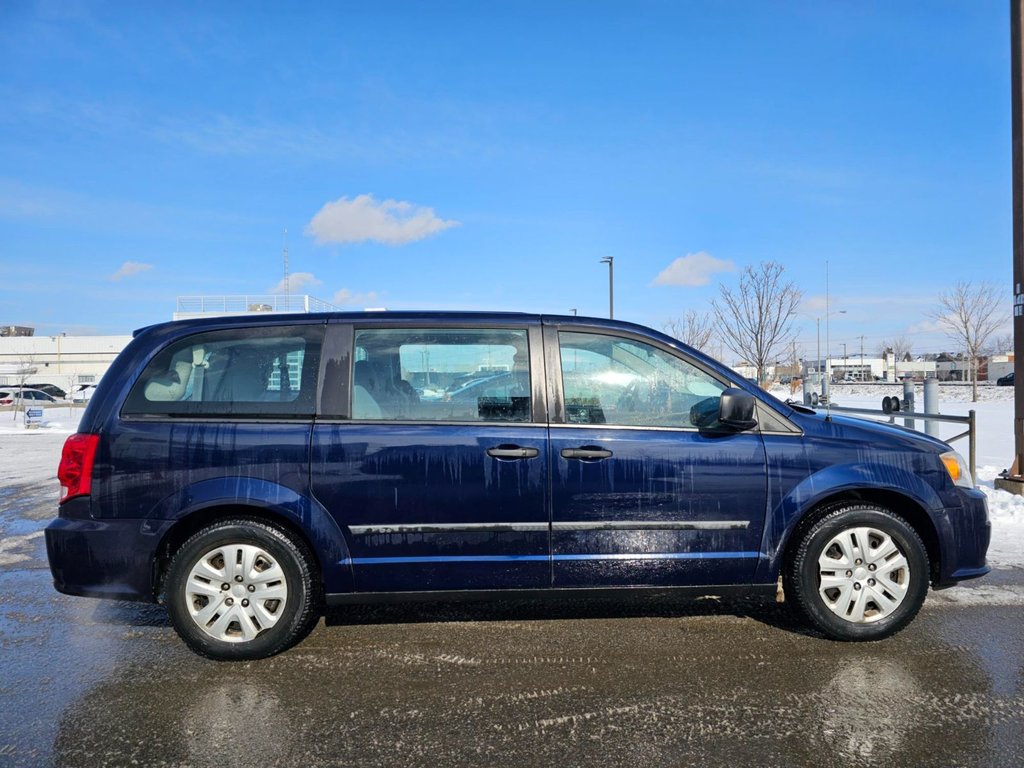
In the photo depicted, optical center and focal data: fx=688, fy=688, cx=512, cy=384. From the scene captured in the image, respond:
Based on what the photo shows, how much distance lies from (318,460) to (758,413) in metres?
2.36

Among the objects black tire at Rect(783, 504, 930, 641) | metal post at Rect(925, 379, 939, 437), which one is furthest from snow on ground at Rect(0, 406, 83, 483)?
metal post at Rect(925, 379, 939, 437)

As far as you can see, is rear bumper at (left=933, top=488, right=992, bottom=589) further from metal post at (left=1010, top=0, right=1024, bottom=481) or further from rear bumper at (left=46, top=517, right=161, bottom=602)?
metal post at (left=1010, top=0, right=1024, bottom=481)

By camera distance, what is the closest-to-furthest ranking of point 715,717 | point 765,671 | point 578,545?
point 715,717, point 765,671, point 578,545

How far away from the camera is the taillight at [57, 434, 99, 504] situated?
11.6 feet

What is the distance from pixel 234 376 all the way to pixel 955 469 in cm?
399

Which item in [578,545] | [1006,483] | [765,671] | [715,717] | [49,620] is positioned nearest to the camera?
[715,717]

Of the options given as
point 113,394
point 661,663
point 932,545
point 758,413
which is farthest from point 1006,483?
point 113,394

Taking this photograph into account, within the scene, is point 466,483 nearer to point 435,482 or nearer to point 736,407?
point 435,482

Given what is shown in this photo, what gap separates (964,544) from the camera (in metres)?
3.75

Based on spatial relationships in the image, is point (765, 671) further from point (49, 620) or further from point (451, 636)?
point (49, 620)

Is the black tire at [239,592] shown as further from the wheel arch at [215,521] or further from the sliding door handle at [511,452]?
the sliding door handle at [511,452]

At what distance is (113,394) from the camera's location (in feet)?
11.9

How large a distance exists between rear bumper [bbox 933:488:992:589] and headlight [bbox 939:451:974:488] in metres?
0.06

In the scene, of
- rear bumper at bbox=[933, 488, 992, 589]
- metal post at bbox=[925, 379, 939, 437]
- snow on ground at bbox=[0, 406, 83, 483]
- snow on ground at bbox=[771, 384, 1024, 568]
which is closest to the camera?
rear bumper at bbox=[933, 488, 992, 589]
